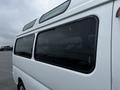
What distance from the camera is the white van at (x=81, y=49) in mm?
2000

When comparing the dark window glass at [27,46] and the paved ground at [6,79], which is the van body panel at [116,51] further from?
the paved ground at [6,79]

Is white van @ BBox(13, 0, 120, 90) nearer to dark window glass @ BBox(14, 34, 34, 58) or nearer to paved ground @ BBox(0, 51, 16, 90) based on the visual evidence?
dark window glass @ BBox(14, 34, 34, 58)

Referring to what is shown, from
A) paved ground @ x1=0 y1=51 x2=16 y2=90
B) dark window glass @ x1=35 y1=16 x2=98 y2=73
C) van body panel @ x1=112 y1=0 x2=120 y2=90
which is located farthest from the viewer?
paved ground @ x1=0 y1=51 x2=16 y2=90

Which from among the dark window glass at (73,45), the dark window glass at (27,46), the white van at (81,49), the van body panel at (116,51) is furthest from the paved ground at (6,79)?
the van body panel at (116,51)

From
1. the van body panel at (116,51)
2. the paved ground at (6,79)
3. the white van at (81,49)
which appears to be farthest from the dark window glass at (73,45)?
the paved ground at (6,79)

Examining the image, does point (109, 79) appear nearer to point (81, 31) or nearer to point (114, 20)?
point (114, 20)

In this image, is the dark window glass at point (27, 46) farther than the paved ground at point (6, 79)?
No

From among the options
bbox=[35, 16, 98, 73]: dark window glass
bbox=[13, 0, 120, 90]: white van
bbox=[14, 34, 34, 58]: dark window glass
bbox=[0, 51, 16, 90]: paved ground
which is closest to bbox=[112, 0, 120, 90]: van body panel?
bbox=[13, 0, 120, 90]: white van

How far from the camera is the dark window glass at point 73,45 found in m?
2.38

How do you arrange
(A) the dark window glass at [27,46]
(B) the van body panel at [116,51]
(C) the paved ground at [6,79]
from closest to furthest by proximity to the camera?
1. (B) the van body panel at [116,51]
2. (A) the dark window glass at [27,46]
3. (C) the paved ground at [6,79]

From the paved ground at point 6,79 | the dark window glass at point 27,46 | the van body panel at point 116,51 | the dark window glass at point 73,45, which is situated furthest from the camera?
the paved ground at point 6,79

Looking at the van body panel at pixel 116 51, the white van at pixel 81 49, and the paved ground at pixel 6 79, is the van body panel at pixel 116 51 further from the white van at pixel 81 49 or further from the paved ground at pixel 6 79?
the paved ground at pixel 6 79

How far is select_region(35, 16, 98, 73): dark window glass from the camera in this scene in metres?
2.38

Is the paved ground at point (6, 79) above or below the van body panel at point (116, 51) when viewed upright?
below
